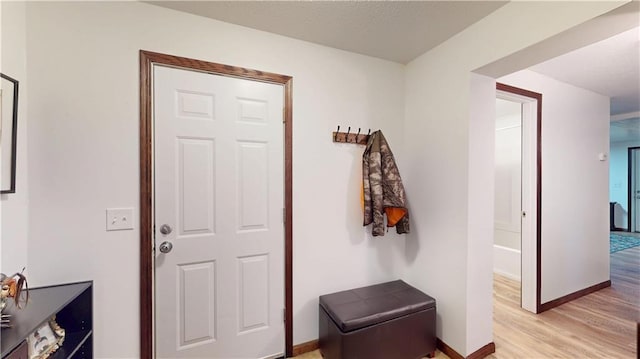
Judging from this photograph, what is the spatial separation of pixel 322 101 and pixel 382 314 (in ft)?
5.17

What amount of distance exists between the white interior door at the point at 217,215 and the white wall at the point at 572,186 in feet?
7.43

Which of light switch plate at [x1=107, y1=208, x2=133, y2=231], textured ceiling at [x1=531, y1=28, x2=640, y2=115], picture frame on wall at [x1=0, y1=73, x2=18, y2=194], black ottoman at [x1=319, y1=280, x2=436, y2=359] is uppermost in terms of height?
textured ceiling at [x1=531, y1=28, x2=640, y2=115]

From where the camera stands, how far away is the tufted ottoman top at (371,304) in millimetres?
1657

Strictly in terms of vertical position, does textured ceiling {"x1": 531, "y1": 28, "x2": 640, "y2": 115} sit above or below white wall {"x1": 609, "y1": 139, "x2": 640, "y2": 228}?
above

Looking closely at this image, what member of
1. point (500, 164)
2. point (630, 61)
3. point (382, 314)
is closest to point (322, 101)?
point (382, 314)

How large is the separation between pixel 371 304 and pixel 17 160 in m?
2.16

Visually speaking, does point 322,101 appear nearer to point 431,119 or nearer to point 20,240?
point 431,119

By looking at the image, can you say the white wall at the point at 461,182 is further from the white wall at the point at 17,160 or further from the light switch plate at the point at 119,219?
the white wall at the point at 17,160

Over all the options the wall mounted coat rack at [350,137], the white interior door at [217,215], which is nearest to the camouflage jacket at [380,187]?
the wall mounted coat rack at [350,137]

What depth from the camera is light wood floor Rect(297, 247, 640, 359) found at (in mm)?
1942

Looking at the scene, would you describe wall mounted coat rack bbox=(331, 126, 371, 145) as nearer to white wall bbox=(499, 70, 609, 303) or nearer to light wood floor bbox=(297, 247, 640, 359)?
white wall bbox=(499, 70, 609, 303)

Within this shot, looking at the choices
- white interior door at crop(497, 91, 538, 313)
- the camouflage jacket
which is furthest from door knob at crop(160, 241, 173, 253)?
white interior door at crop(497, 91, 538, 313)

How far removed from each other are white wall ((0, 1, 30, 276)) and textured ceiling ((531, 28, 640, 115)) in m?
3.66

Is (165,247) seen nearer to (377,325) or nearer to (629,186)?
(377,325)
